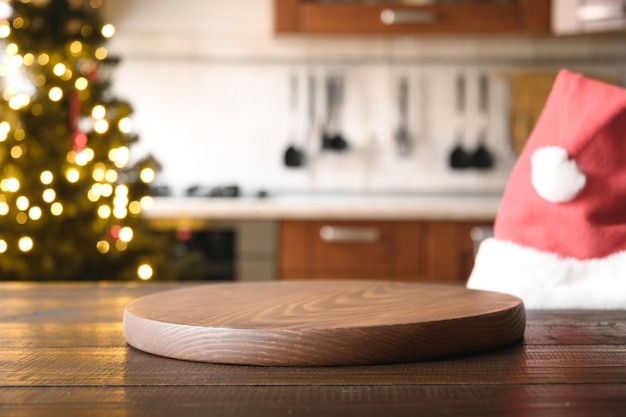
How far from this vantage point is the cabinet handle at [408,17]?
113 inches

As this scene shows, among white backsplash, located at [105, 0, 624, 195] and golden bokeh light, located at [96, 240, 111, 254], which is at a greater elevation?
white backsplash, located at [105, 0, 624, 195]

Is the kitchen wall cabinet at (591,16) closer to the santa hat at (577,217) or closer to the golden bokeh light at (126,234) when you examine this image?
the golden bokeh light at (126,234)

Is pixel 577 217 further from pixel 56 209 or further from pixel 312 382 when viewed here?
pixel 56 209

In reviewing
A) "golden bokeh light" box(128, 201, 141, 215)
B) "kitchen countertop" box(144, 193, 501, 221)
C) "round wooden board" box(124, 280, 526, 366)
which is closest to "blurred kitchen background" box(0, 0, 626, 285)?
"kitchen countertop" box(144, 193, 501, 221)

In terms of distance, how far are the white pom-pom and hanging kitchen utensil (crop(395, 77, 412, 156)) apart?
2.33 m

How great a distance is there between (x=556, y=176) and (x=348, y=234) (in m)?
1.84

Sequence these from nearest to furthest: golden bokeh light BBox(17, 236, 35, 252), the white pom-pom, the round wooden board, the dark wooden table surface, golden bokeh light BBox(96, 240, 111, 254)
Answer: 1. the dark wooden table surface
2. the round wooden board
3. the white pom-pom
4. golden bokeh light BBox(17, 236, 35, 252)
5. golden bokeh light BBox(96, 240, 111, 254)

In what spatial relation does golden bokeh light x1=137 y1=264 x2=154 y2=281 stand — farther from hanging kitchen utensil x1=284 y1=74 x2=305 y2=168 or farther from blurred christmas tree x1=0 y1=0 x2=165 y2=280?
hanging kitchen utensil x1=284 y1=74 x2=305 y2=168

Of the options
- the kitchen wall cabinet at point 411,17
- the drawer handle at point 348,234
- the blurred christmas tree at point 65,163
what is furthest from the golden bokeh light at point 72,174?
the kitchen wall cabinet at point 411,17

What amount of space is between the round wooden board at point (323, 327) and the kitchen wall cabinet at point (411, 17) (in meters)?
2.22

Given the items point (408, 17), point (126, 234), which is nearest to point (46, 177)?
point (126, 234)

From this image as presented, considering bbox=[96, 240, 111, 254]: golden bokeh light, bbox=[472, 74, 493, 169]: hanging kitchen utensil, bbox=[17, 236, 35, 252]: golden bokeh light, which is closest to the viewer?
bbox=[17, 236, 35, 252]: golden bokeh light

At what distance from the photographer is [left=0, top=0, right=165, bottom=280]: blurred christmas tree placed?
2.37 metres

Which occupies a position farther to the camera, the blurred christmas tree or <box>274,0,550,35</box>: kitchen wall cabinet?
<box>274,0,550,35</box>: kitchen wall cabinet
